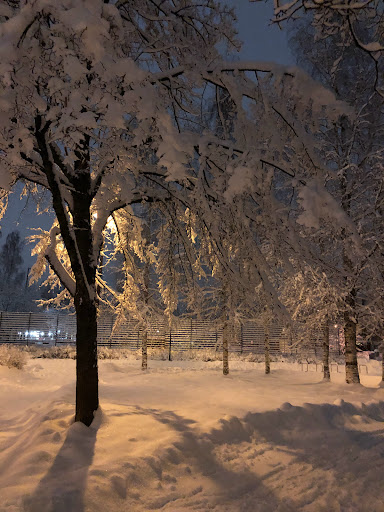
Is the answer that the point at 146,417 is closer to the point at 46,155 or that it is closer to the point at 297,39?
the point at 46,155

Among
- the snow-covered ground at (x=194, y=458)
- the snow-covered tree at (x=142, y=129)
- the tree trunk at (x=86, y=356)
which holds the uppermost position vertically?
the snow-covered tree at (x=142, y=129)

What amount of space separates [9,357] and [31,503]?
10.7m

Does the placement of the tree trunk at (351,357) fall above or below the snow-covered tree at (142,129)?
below

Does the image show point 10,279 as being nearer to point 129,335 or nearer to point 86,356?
point 129,335

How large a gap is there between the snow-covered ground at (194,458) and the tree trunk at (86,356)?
0.31 metres

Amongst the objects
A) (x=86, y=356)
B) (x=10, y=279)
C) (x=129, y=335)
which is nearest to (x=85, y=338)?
(x=86, y=356)

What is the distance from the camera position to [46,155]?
13.6 feet

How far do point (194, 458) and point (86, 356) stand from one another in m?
1.92

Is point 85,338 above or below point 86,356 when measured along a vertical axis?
above

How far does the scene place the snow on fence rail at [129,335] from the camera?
901 inches

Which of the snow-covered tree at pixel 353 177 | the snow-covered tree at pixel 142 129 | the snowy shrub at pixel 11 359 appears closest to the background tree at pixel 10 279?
the snowy shrub at pixel 11 359

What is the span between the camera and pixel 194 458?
13.4ft

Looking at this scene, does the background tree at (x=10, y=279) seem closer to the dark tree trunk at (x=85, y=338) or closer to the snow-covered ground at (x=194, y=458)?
the snow-covered ground at (x=194, y=458)

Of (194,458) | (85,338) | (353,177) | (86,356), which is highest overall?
(353,177)
